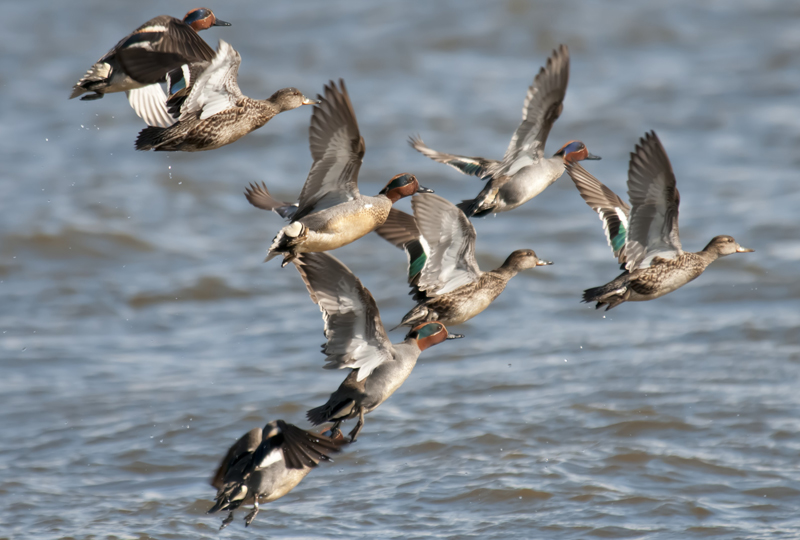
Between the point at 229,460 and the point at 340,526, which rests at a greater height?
the point at 229,460

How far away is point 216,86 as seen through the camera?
6.64 m

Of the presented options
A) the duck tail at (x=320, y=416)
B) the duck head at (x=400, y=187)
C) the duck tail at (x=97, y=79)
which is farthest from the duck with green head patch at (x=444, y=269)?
the duck tail at (x=97, y=79)

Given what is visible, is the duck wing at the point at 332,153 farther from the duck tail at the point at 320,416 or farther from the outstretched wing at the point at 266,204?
the duck tail at the point at 320,416

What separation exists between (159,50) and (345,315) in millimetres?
1988

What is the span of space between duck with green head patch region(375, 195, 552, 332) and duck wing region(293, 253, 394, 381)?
0.59m

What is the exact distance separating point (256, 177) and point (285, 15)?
635cm

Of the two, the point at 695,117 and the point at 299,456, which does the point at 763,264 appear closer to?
the point at 695,117

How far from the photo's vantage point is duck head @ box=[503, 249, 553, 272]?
801 cm

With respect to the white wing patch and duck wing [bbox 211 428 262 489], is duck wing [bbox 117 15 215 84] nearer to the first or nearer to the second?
the white wing patch

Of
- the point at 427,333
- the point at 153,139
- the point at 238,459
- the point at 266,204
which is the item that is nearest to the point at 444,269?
the point at 427,333

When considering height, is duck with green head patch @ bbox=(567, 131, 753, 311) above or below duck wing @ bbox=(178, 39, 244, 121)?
below

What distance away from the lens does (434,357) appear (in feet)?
39.6

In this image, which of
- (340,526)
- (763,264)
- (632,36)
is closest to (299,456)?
(340,526)

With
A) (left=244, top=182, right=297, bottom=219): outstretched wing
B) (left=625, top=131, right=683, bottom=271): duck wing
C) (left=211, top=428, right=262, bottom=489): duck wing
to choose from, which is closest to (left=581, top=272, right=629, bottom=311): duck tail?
(left=625, top=131, right=683, bottom=271): duck wing
